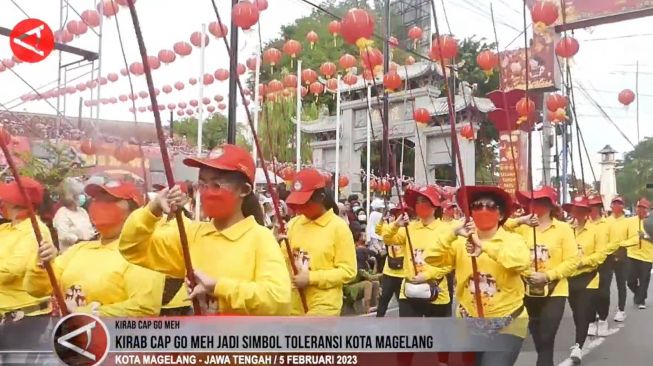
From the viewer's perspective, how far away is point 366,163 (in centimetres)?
470

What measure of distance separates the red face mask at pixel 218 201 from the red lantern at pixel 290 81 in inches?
212

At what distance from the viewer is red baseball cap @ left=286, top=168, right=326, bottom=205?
12.0 feet

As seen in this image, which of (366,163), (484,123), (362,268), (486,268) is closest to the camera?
(486,268)

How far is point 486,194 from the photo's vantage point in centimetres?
326

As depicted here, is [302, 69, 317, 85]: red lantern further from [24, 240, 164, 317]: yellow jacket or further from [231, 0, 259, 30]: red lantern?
[24, 240, 164, 317]: yellow jacket

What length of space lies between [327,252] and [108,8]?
5.31 feet

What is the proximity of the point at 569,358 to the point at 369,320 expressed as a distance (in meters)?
4.07

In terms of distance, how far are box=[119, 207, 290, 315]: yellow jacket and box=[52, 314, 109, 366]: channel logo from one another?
25cm

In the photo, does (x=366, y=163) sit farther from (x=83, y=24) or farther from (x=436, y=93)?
(x=83, y=24)

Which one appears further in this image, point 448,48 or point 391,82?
point 391,82

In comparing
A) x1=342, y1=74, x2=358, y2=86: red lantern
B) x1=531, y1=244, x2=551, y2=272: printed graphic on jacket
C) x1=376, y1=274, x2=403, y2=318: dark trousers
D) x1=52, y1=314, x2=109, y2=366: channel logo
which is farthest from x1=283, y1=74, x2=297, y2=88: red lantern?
x1=52, y1=314, x2=109, y2=366: channel logo

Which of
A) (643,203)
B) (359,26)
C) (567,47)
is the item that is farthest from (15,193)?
(643,203)

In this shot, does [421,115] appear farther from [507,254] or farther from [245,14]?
[245,14]

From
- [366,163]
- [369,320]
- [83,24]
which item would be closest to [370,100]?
[366,163]
